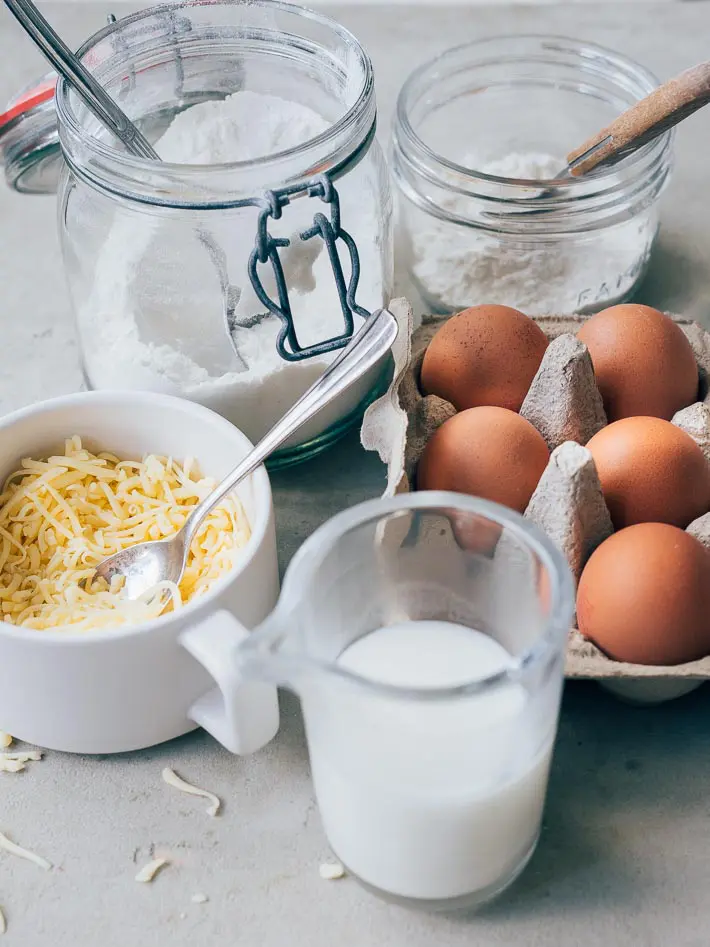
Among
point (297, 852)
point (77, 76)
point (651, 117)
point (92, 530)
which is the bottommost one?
point (297, 852)

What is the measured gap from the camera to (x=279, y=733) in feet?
2.91

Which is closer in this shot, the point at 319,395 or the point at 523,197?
the point at 319,395

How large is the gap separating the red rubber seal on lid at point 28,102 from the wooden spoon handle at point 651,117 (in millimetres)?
524

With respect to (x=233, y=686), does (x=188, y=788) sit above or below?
below

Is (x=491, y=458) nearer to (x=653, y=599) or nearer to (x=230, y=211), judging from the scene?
(x=653, y=599)

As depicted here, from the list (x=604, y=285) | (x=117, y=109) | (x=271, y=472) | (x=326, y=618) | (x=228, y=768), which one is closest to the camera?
(x=326, y=618)

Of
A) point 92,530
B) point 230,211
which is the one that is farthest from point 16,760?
point 230,211

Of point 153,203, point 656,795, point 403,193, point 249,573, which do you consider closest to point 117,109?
point 153,203

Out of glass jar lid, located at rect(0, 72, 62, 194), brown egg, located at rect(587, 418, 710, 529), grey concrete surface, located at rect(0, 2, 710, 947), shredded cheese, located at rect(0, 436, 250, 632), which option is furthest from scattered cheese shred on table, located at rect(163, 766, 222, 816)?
glass jar lid, located at rect(0, 72, 62, 194)

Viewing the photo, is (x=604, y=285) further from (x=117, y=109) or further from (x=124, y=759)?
(x=124, y=759)

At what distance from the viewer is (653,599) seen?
0.76 metres

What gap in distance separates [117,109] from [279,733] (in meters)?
0.54

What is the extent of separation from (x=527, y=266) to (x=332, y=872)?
0.65 m

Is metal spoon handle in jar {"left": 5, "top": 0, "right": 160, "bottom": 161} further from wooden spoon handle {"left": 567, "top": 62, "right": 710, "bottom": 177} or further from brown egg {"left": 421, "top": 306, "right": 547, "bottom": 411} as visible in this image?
wooden spoon handle {"left": 567, "top": 62, "right": 710, "bottom": 177}
